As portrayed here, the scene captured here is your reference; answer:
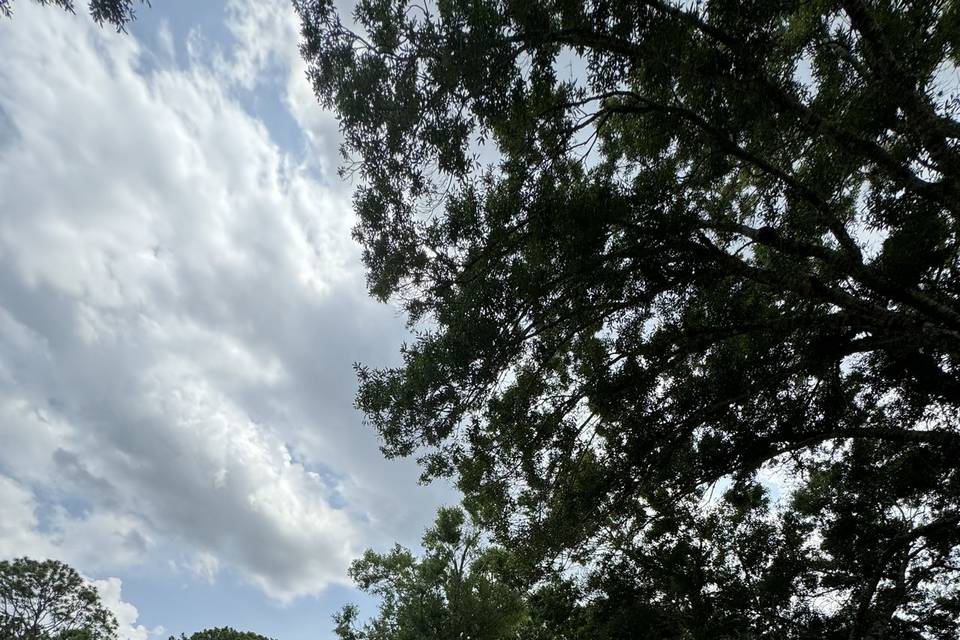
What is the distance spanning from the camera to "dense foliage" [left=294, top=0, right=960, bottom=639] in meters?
4.58

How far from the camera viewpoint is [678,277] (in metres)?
5.83

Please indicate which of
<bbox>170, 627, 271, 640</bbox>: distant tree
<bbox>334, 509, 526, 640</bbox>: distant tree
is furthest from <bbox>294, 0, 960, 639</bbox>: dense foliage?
<bbox>170, 627, 271, 640</bbox>: distant tree

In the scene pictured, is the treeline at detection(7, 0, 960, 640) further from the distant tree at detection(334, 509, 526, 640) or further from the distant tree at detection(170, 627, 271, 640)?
the distant tree at detection(170, 627, 271, 640)

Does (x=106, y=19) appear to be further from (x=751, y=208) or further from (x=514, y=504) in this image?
(x=751, y=208)

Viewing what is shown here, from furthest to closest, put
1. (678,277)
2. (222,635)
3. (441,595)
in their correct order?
(222,635) < (441,595) < (678,277)

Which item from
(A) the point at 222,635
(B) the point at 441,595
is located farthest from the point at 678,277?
(A) the point at 222,635

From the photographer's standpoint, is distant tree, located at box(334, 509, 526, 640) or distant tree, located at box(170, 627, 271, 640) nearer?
distant tree, located at box(334, 509, 526, 640)

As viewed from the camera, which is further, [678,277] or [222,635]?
[222,635]

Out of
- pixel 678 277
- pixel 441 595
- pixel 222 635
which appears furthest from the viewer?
pixel 222 635

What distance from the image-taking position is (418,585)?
15195mm

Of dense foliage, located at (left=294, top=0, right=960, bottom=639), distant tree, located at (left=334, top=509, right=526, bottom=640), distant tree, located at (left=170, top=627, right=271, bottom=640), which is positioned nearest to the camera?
dense foliage, located at (left=294, top=0, right=960, bottom=639)

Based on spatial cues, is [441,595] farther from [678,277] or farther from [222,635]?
[222,635]

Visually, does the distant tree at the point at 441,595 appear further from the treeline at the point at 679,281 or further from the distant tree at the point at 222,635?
the distant tree at the point at 222,635

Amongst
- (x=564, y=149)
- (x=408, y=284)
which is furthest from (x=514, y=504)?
(x=564, y=149)
